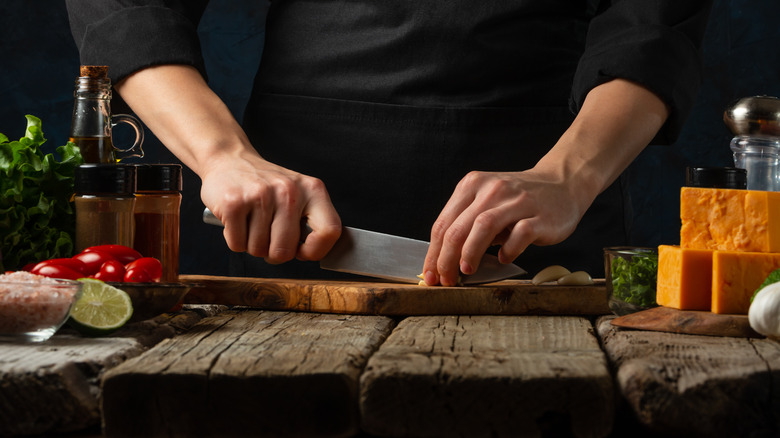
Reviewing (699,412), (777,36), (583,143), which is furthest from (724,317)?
(777,36)

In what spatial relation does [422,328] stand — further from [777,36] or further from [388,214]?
[777,36]

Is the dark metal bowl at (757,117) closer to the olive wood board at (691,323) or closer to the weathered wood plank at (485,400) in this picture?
the olive wood board at (691,323)

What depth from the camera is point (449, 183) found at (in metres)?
1.71

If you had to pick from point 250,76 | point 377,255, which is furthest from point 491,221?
point 250,76

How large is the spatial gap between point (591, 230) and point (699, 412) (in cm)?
100

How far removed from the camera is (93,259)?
1.17m

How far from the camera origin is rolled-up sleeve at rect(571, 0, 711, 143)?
1492 millimetres

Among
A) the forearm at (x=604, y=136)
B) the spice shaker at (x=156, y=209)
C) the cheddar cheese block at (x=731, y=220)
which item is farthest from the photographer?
the forearm at (x=604, y=136)

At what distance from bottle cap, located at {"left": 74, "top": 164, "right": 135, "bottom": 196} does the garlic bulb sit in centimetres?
85

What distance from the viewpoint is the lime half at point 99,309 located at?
103cm

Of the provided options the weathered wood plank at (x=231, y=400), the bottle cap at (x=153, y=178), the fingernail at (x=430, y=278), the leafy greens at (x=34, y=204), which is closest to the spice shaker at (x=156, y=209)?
the bottle cap at (x=153, y=178)

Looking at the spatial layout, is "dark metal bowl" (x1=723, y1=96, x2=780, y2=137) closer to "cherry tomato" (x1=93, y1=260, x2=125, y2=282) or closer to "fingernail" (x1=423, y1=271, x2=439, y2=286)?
"fingernail" (x1=423, y1=271, x2=439, y2=286)

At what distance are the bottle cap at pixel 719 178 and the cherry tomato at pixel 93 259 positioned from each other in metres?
0.85

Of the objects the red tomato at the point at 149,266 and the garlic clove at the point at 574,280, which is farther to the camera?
the garlic clove at the point at 574,280
